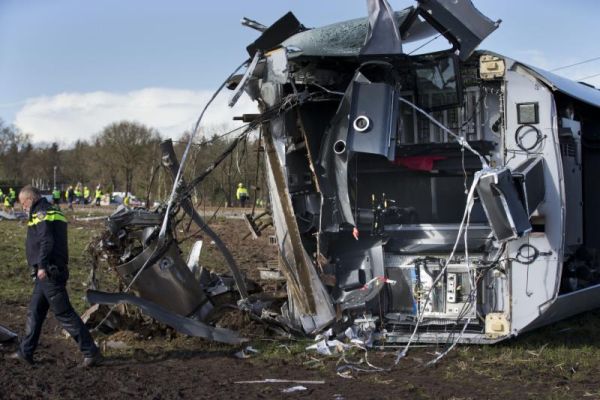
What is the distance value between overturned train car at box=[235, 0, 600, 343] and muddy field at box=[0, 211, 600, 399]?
364 millimetres

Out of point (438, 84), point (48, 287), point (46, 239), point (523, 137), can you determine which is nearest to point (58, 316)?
point (48, 287)

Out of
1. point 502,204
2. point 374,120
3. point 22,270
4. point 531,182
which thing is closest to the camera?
point 502,204

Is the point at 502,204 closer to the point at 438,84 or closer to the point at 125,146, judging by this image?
the point at 438,84

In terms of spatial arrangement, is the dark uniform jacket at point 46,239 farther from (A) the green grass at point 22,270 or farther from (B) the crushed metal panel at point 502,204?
(B) the crushed metal panel at point 502,204

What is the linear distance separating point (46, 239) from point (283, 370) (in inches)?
97.7

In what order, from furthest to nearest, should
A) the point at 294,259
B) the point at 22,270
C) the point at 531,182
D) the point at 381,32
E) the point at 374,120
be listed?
the point at 22,270, the point at 294,259, the point at 374,120, the point at 381,32, the point at 531,182

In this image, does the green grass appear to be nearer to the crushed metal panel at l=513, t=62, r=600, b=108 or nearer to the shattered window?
the shattered window

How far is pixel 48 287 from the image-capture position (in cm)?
655

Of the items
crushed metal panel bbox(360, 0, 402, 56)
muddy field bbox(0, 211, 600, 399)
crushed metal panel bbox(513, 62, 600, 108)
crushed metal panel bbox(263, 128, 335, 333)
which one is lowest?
muddy field bbox(0, 211, 600, 399)

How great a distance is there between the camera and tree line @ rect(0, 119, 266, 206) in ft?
24.5

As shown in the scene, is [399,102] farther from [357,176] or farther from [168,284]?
[168,284]

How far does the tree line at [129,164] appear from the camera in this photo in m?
7.46

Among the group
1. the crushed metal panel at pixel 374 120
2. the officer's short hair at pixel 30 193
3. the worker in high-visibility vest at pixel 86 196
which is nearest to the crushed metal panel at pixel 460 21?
the crushed metal panel at pixel 374 120

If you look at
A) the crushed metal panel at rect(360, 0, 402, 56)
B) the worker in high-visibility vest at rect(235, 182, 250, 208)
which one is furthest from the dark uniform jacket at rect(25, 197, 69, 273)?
the crushed metal panel at rect(360, 0, 402, 56)
